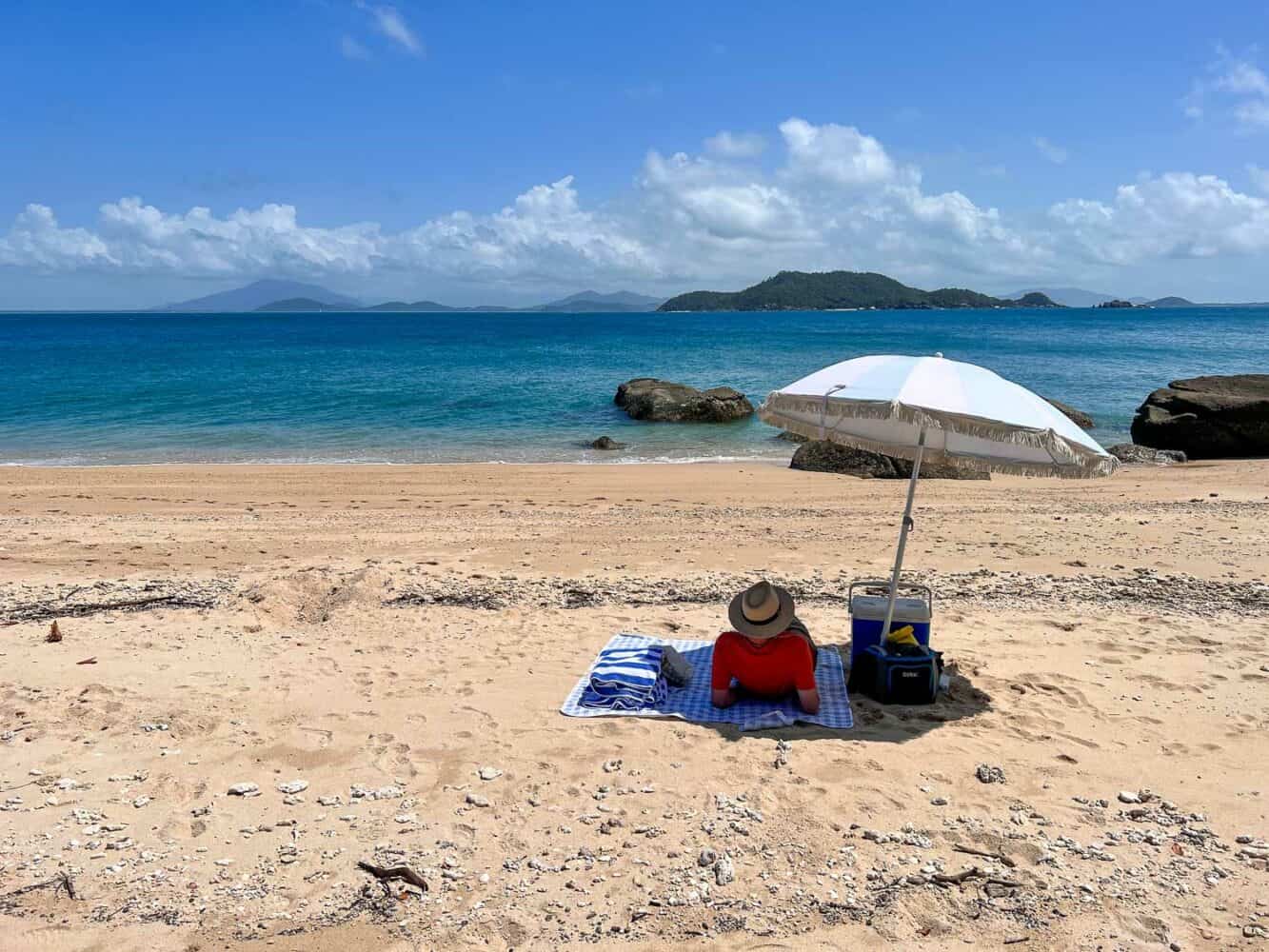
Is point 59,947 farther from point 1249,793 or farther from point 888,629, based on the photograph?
point 1249,793

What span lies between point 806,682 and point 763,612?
593 mm

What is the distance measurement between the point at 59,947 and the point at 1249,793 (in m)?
6.13

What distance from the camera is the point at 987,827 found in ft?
15.0

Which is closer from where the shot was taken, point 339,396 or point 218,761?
point 218,761

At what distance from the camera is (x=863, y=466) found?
56.5ft

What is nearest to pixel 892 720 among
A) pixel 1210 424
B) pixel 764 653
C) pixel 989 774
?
pixel 989 774

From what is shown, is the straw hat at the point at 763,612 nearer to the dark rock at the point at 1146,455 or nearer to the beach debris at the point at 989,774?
the beach debris at the point at 989,774

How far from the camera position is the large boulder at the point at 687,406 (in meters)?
27.5

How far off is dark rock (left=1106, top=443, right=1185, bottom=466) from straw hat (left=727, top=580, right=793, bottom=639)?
1746 cm

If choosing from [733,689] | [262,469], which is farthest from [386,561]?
[262,469]

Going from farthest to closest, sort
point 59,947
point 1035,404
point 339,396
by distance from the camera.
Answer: point 339,396 < point 1035,404 < point 59,947

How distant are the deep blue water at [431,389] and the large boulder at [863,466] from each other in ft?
12.5

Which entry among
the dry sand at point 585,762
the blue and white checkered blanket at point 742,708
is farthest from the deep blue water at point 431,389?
the blue and white checkered blanket at point 742,708

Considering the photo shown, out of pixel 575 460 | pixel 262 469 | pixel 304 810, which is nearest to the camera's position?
pixel 304 810
